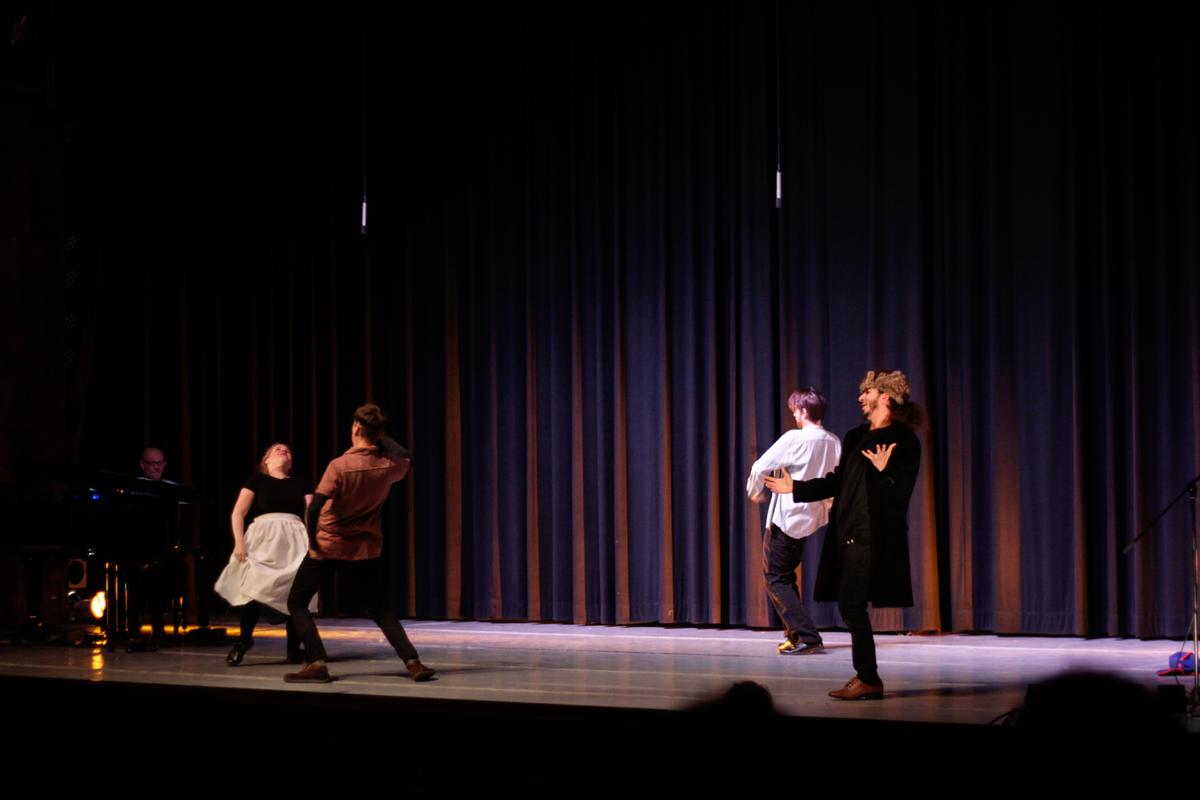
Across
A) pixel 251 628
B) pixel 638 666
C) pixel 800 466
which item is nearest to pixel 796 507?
pixel 800 466

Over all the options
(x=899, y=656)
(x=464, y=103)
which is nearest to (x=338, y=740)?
(x=899, y=656)

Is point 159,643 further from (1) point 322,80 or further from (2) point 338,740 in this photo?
(2) point 338,740

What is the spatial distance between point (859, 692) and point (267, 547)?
11.7 ft

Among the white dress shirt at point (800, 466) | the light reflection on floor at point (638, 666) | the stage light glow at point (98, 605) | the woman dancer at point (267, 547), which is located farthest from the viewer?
the stage light glow at point (98, 605)

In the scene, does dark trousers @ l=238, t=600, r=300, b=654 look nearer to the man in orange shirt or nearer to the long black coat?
the man in orange shirt

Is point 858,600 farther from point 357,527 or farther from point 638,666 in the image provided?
point 357,527

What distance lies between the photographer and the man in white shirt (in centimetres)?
708

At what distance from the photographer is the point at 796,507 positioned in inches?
281

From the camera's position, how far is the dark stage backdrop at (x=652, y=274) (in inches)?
300

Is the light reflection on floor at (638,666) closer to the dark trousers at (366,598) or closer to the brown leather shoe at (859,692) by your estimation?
the brown leather shoe at (859,692)

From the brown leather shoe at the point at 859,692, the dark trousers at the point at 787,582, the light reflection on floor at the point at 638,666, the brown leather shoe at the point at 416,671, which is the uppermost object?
the dark trousers at the point at 787,582

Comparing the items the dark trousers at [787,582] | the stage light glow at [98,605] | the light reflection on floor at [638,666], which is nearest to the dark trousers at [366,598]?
the light reflection on floor at [638,666]

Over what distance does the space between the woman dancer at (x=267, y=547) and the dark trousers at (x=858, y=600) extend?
126 inches

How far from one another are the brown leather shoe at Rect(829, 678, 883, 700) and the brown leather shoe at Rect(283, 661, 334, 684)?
7.96 ft
